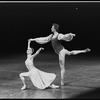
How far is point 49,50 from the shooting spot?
595 inches

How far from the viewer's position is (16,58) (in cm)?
1386

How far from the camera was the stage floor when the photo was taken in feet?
30.2

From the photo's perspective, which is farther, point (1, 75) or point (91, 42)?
point (91, 42)

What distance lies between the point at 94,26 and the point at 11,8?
558cm

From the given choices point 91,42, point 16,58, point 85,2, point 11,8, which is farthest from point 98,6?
point 16,58

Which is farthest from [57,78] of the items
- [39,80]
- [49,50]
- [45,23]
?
[45,23]

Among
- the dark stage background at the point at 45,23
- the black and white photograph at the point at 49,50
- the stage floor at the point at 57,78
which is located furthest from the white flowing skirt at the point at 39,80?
the dark stage background at the point at 45,23

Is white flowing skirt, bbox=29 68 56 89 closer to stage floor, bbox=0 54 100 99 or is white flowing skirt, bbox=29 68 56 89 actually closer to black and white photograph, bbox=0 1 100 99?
black and white photograph, bbox=0 1 100 99

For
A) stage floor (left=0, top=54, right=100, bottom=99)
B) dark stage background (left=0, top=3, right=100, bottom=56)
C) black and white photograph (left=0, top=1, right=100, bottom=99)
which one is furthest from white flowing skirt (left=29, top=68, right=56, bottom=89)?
dark stage background (left=0, top=3, right=100, bottom=56)

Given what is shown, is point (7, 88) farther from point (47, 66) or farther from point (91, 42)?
point (91, 42)

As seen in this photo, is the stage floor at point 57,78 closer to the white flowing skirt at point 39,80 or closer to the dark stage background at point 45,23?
the white flowing skirt at point 39,80

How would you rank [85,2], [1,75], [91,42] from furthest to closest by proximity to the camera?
[85,2] → [91,42] → [1,75]

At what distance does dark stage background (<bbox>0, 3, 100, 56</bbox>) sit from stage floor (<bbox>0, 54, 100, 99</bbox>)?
3.87ft

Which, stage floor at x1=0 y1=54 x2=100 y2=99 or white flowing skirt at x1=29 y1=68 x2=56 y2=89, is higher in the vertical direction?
white flowing skirt at x1=29 y1=68 x2=56 y2=89
